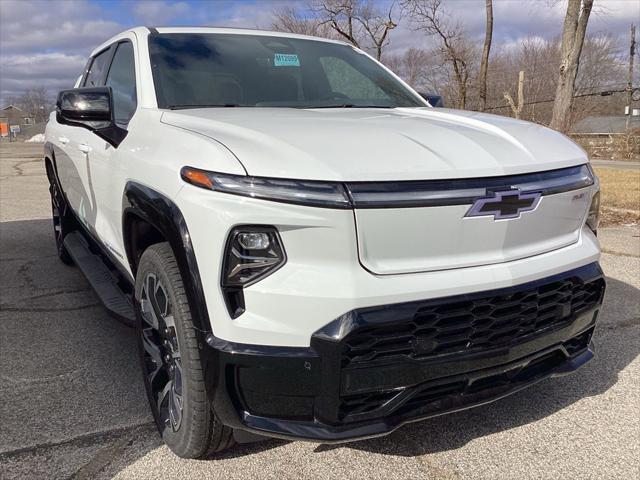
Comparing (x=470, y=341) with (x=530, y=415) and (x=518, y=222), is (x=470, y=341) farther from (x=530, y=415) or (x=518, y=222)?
(x=530, y=415)

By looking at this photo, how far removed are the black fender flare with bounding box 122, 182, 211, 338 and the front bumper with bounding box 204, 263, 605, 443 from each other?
122mm

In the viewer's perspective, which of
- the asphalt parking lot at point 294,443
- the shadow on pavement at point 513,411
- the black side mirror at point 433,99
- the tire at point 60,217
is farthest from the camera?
the tire at point 60,217

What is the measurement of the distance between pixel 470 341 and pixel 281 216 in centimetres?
81

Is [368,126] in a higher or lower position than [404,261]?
higher

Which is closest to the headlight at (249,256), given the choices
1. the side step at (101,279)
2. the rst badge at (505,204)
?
the rst badge at (505,204)

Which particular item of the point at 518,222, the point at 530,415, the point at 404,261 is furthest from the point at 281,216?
the point at 530,415

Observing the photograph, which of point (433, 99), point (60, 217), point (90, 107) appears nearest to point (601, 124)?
point (433, 99)

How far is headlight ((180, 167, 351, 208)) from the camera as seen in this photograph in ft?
6.08

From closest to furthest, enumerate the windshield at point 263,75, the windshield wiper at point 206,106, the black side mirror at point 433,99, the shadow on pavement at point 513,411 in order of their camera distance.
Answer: the shadow on pavement at point 513,411
the windshield wiper at point 206,106
the windshield at point 263,75
the black side mirror at point 433,99

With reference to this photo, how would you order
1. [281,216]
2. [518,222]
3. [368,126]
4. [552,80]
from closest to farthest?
[281,216], [518,222], [368,126], [552,80]

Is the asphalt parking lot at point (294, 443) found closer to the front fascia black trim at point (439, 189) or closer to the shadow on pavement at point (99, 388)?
the shadow on pavement at point (99, 388)

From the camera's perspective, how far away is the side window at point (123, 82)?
3127 millimetres

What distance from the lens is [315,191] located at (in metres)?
1.86

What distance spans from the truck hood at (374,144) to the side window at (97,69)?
191 centimetres
